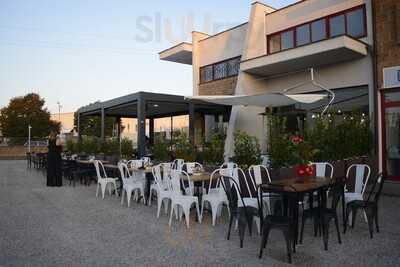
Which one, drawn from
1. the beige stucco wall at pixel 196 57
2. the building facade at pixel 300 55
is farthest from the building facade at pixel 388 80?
the beige stucco wall at pixel 196 57

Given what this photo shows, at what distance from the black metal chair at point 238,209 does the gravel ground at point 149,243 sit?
245mm

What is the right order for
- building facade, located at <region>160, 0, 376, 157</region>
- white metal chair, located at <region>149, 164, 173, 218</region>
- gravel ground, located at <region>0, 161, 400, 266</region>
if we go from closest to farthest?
gravel ground, located at <region>0, 161, 400, 266</region>
white metal chair, located at <region>149, 164, 173, 218</region>
building facade, located at <region>160, 0, 376, 157</region>

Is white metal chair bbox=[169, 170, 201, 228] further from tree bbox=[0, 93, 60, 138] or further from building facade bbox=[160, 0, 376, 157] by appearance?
tree bbox=[0, 93, 60, 138]

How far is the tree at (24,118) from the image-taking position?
37.8 meters

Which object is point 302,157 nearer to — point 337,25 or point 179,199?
point 179,199

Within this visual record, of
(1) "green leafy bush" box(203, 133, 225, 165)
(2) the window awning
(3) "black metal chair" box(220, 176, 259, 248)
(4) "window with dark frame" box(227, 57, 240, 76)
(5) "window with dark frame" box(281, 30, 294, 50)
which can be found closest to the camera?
(3) "black metal chair" box(220, 176, 259, 248)

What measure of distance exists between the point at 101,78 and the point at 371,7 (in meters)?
13.7

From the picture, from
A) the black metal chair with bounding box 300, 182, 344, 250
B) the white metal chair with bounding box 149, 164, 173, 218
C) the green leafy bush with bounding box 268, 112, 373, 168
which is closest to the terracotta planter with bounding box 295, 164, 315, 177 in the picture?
A: the black metal chair with bounding box 300, 182, 344, 250

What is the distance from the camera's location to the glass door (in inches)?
365

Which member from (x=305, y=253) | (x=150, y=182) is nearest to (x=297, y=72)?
(x=150, y=182)

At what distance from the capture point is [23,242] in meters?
4.91

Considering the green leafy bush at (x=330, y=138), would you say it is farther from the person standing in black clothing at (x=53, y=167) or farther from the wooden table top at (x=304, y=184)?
the person standing in black clothing at (x=53, y=167)

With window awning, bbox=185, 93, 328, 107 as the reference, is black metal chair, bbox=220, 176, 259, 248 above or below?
below

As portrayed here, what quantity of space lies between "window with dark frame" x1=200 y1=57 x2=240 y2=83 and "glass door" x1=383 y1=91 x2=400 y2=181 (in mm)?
7274
